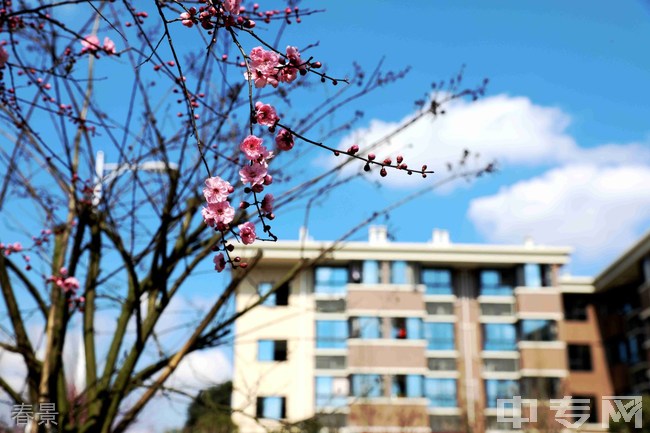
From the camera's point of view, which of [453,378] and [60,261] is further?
[453,378]

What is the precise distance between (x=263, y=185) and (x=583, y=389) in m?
28.0

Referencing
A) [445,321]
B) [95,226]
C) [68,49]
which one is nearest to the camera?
[68,49]

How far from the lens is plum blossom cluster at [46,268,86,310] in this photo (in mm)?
4375

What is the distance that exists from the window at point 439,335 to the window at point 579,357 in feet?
13.8

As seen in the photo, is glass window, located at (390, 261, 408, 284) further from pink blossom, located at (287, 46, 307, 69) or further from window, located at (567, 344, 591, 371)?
pink blossom, located at (287, 46, 307, 69)

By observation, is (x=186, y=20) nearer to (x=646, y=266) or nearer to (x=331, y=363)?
(x=646, y=266)

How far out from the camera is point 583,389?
91.1ft

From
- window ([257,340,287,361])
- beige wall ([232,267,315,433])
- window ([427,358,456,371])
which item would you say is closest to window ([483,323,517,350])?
window ([427,358,456,371])

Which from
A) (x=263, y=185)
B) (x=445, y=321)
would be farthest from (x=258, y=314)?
(x=263, y=185)

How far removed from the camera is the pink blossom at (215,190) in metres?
2.04

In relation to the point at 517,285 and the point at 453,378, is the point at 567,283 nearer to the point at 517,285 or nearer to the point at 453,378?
the point at 517,285

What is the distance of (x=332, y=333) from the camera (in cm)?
2756

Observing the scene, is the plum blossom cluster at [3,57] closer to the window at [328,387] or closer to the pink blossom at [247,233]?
the pink blossom at [247,233]

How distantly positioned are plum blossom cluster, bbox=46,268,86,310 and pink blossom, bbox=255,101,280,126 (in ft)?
8.96
